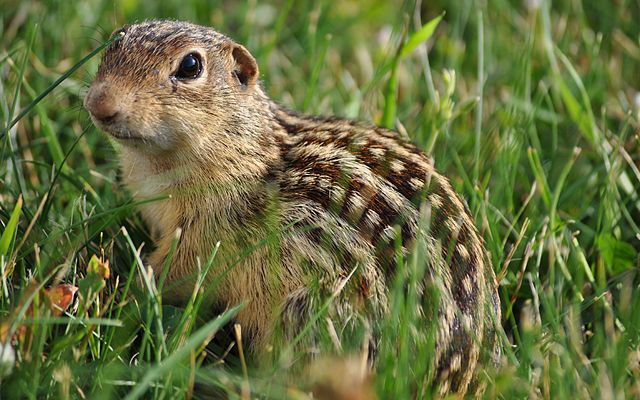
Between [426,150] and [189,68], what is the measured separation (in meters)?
1.42

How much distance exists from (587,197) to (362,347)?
1962 millimetres

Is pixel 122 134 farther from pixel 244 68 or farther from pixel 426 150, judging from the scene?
pixel 426 150

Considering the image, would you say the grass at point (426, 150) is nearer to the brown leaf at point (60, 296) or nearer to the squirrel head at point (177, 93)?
the brown leaf at point (60, 296)

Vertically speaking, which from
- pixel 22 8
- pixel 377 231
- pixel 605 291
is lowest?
pixel 605 291

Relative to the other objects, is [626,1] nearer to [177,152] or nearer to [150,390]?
[177,152]

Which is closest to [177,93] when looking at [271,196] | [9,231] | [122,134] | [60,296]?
[122,134]

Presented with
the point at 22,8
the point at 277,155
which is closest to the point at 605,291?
the point at 277,155

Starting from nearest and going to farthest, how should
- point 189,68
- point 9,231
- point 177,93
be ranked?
point 9,231, point 177,93, point 189,68

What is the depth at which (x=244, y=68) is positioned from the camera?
438 cm

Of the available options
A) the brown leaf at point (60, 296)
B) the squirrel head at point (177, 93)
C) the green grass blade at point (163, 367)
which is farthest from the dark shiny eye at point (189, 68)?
the green grass blade at point (163, 367)

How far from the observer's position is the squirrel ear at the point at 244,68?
4.36m

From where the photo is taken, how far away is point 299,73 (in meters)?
6.07

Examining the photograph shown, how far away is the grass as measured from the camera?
3.22 m

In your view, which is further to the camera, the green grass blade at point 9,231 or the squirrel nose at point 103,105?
the squirrel nose at point 103,105
